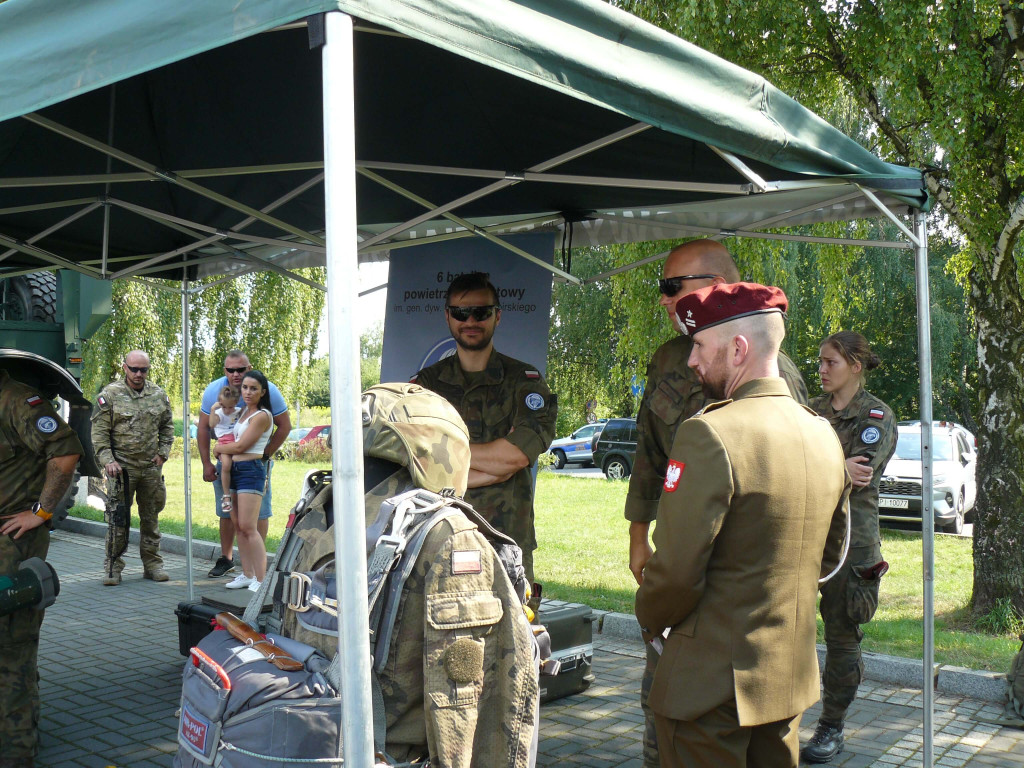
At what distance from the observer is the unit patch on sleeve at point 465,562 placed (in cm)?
204

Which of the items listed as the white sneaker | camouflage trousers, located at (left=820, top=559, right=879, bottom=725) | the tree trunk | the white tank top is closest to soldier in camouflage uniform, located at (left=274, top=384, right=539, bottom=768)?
camouflage trousers, located at (left=820, top=559, right=879, bottom=725)

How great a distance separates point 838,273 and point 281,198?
5171 millimetres

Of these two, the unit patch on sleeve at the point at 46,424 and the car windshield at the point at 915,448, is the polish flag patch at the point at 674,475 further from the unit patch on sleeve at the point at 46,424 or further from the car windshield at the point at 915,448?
the car windshield at the point at 915,448

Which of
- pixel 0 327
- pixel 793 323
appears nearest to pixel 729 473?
pixel 0 327

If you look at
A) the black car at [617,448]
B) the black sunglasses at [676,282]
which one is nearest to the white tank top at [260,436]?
the black sunglasses at [676,282]

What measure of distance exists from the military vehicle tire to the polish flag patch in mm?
8651

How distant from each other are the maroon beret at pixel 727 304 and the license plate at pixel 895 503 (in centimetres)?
1243

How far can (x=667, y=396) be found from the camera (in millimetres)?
3684

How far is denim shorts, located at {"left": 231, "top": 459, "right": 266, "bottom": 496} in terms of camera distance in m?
8.19

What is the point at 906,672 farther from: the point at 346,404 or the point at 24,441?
the point at 24,441

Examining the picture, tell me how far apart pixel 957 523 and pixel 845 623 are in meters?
11.3

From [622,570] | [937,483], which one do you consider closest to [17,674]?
[622,570]

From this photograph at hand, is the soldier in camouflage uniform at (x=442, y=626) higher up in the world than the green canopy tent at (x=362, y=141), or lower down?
lower down

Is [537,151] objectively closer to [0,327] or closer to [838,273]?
[838,273]
